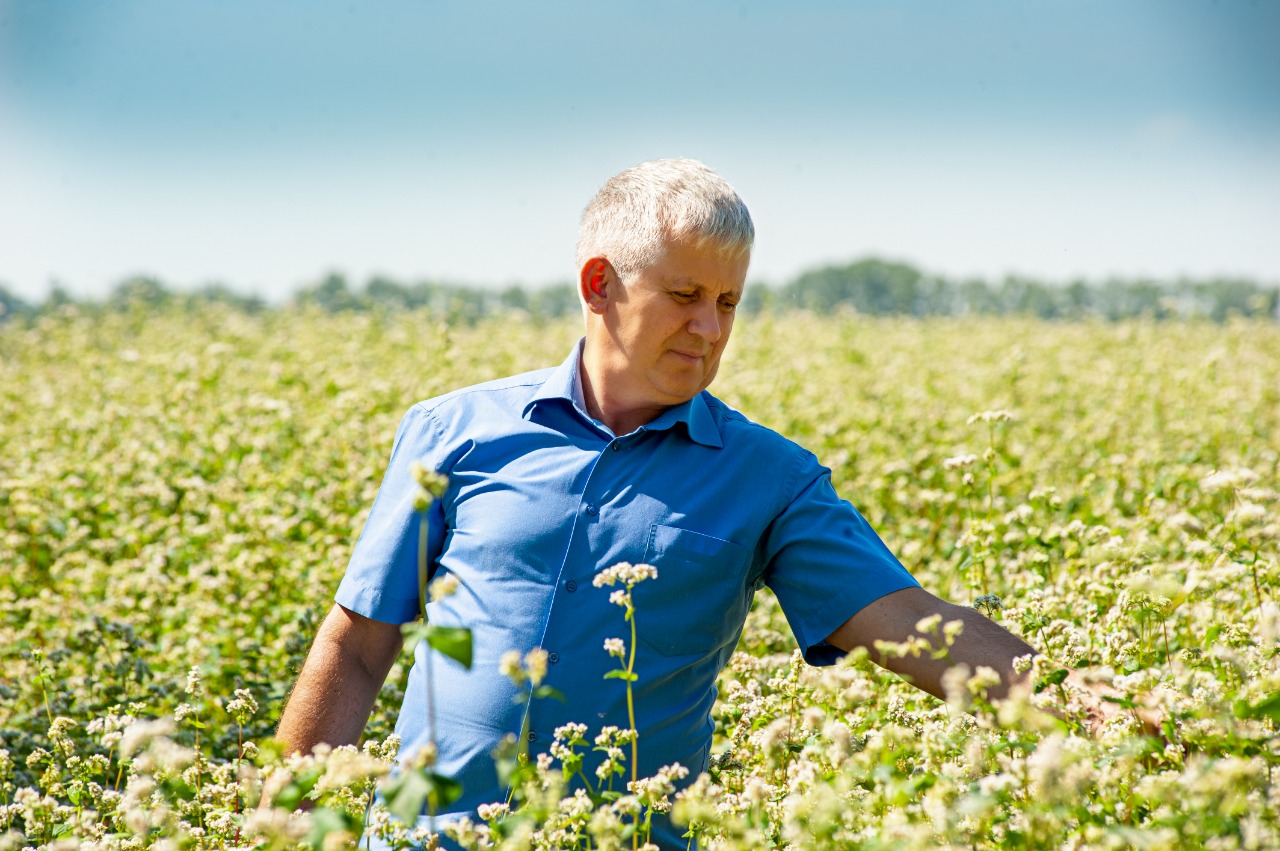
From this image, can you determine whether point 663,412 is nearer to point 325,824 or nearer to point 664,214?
point 664,214

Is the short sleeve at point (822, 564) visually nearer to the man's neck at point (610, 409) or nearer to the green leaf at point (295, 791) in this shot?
the man's neck at point (610, 409)

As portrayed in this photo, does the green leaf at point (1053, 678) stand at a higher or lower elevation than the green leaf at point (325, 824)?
higher

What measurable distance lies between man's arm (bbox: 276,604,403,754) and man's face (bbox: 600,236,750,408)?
2.36 feet

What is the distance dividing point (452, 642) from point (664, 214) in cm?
119

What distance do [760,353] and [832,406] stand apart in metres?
2.77

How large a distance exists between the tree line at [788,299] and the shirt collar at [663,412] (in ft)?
22.7

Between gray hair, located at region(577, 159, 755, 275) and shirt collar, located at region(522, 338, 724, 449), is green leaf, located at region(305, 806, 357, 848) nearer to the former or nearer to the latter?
shirt collar, located at region(522, 338, 724, 449)

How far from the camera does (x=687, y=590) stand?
2.16m

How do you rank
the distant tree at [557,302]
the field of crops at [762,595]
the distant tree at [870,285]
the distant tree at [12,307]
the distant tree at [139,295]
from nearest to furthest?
the field of crops at [762,595]
the distant tree at [12,307]
the distant tree at [139,295]
the distant tree at [557,302]
the distant tree at [870,285]

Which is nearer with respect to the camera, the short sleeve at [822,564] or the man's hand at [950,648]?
the man's hand at [950,648]

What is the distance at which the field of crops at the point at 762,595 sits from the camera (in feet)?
5.01

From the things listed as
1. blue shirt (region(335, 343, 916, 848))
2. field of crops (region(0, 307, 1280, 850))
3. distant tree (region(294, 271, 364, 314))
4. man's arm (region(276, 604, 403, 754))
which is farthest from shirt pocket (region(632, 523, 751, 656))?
distant tree (region(294, 271, 364, 314))

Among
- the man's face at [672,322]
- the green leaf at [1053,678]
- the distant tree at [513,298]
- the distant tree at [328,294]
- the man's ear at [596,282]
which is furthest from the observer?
the distant tree at [513,298]

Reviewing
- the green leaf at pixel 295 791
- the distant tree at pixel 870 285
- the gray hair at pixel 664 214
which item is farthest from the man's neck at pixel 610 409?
the distant tree at pixel 870 285
